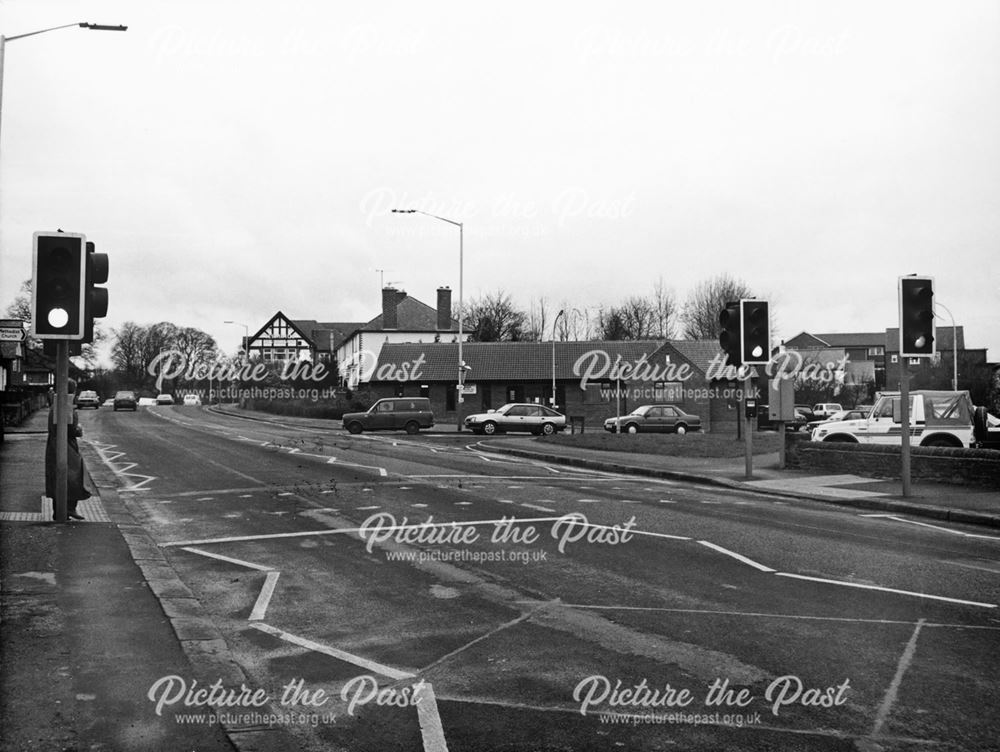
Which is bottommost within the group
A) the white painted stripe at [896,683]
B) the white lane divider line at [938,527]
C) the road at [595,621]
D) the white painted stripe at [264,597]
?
the white lane divider line at [938,527]

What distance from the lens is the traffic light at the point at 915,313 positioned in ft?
50.1

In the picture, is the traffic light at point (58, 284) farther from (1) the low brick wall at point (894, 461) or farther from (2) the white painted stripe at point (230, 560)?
(1) the low brick wall at point (894, 461)

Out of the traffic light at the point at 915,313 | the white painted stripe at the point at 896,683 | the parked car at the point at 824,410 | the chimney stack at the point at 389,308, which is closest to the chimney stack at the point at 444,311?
the chimney stack at the point at 389,308

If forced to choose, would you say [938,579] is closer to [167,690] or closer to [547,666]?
[547,666]

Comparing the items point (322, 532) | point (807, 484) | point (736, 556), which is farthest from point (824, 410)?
point (322, 532)

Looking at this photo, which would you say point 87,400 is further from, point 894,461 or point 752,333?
point 894,461

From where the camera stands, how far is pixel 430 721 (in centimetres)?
499

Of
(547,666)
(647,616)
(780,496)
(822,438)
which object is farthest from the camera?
(822,438)

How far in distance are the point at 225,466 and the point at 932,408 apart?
1727 cm

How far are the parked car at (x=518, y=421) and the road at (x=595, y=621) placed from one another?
28.2 m

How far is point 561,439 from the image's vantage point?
33.4m

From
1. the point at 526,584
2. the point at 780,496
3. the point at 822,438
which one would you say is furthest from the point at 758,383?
the point at 526,584

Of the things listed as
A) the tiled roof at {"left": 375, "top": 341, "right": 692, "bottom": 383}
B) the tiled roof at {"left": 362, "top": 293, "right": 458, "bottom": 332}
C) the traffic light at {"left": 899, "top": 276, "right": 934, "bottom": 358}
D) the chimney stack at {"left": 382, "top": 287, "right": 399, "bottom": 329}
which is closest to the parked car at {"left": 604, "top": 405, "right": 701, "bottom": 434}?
the tiled roof at {"left": 375, "top": 341, "right": 692, "bottom": 383}

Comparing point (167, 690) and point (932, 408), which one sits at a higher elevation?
point (932, 408)
